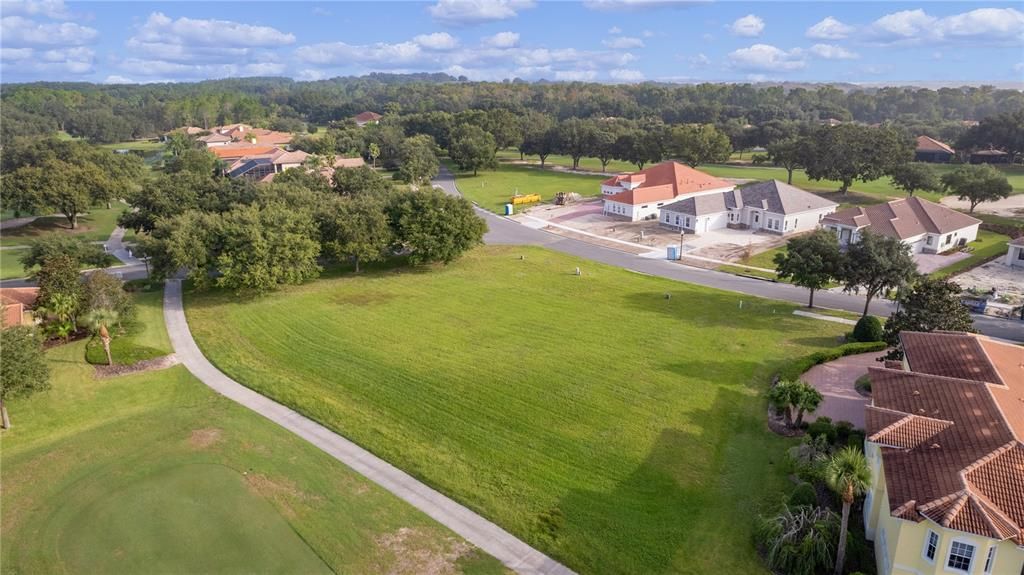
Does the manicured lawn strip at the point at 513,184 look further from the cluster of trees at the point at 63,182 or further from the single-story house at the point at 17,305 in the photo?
the single-story house at the point at 17,305

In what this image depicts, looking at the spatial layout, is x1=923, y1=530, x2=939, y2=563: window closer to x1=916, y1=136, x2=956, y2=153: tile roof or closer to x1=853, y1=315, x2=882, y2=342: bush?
x1=853, y1=315, x2=882, y2=342: bush

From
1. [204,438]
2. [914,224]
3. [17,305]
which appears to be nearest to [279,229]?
[17,305]

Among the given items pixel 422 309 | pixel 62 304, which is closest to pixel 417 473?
pixel 422 309

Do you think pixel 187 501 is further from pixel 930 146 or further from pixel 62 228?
pixel 930 146

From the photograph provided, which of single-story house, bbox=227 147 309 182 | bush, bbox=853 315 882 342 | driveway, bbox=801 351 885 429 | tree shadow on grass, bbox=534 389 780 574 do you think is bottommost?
tree shadow on grass, bbox=534 389 780 574

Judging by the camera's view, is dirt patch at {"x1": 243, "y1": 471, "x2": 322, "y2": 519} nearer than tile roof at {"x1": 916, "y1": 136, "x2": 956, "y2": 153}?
Yes

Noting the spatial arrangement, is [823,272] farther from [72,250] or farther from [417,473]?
[72,250]

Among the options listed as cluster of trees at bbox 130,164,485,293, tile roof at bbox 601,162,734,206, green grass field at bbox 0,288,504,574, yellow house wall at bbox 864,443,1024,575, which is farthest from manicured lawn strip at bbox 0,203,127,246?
yellow house wall at bbox 864,443,1024,575
